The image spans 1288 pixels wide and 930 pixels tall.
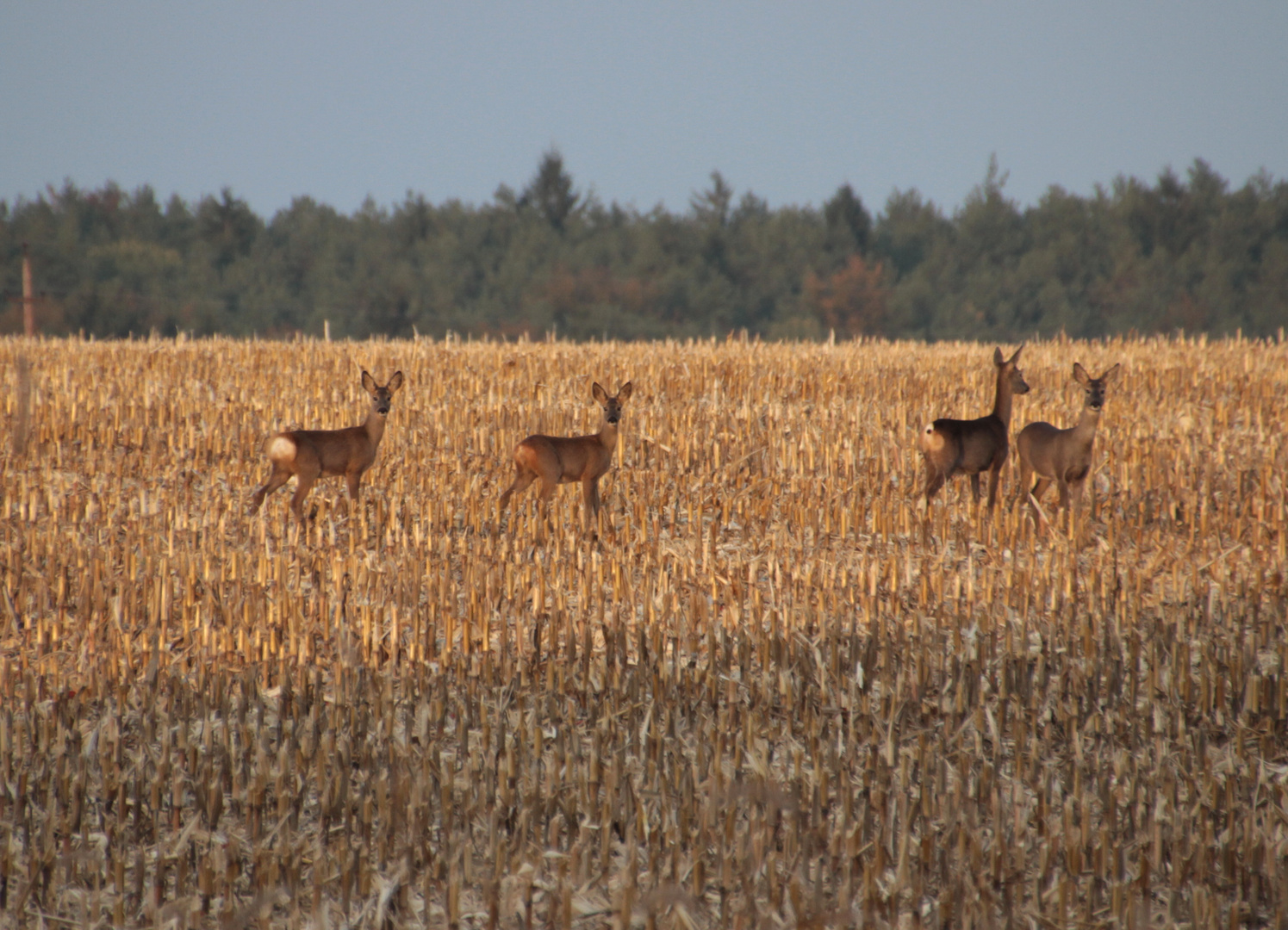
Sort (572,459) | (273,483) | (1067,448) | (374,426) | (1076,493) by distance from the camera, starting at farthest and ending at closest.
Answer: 1. (374,426)
2. (273,483)
3. (1076,493)
4. (572,459)
5. (1067,448)

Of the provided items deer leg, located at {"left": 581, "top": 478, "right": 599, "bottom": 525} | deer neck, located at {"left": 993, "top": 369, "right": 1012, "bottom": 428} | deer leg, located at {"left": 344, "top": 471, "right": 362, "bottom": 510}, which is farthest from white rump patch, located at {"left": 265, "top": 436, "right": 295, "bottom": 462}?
deer neck, located at {"left": 993, "top": 369, "right": 1012, "bottom": 428}

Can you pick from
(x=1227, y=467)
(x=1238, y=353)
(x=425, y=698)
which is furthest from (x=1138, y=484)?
(x=1238, y=353)

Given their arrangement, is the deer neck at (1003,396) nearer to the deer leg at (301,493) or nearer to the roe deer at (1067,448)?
the roe deer at (1067,448)

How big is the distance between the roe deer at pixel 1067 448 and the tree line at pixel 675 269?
46947 mm

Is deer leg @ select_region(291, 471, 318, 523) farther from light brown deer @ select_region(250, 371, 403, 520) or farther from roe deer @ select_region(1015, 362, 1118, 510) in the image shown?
roe deer @ select_region(1015, 362, 1118, 510)

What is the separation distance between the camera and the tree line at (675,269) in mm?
55812

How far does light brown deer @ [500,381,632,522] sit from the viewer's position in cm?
892

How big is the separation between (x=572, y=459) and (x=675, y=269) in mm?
53009

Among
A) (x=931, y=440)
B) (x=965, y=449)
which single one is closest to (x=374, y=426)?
(x=931, y=440)

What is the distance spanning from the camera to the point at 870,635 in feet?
19.6

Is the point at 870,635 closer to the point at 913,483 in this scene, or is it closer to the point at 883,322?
the point at 913,483

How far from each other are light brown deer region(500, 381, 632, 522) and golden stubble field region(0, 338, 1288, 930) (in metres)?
0.35

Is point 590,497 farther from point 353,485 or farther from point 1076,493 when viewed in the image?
point 1076,493

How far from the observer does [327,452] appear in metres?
9.32
